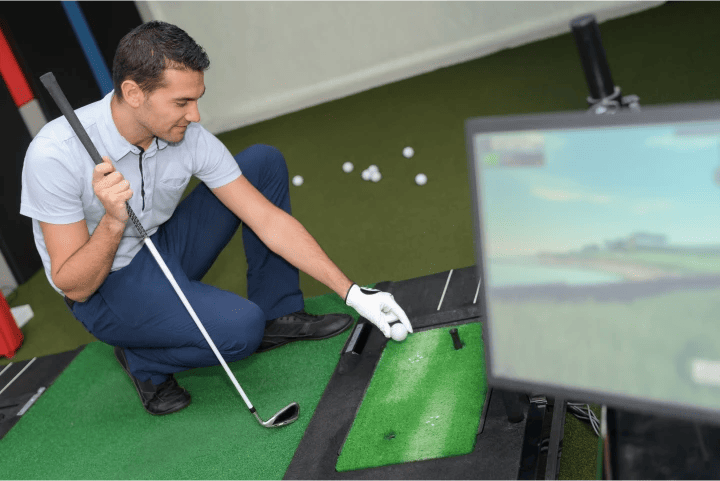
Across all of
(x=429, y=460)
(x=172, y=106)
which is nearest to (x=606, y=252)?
(x=429, y=460)

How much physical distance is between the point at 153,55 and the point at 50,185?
1.35 ft

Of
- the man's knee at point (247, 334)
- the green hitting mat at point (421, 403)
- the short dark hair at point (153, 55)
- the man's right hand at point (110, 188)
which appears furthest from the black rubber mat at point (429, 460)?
the short dark hair at point (153, 55)

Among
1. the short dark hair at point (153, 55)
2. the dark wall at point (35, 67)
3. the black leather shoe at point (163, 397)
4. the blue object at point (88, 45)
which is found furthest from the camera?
the dark wall at point (35, 67)

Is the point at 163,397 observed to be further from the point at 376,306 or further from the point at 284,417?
the point at 376,306

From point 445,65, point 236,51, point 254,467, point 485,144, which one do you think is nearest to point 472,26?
point 445,65

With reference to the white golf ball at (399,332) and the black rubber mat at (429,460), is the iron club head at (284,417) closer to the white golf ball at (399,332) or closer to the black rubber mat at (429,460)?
the black rubber mat at (429,460)

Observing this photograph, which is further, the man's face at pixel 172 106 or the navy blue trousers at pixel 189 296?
the navy blue trousers at pixel 189 296

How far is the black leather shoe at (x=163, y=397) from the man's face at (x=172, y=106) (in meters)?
0.78

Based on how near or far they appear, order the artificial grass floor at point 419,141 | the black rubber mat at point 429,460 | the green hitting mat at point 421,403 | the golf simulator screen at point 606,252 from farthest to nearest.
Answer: the artificial grass floor at point 419,141 < the green hitting mat at point 421,403 < the black rubber mat at point 429,460 < the golf simulator screen at point 606,252

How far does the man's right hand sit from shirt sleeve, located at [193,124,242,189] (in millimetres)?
328

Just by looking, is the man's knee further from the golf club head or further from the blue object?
the blue object

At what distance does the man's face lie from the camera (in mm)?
1795

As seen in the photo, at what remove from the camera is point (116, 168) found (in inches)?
77.1

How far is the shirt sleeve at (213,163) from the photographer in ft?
6.77
